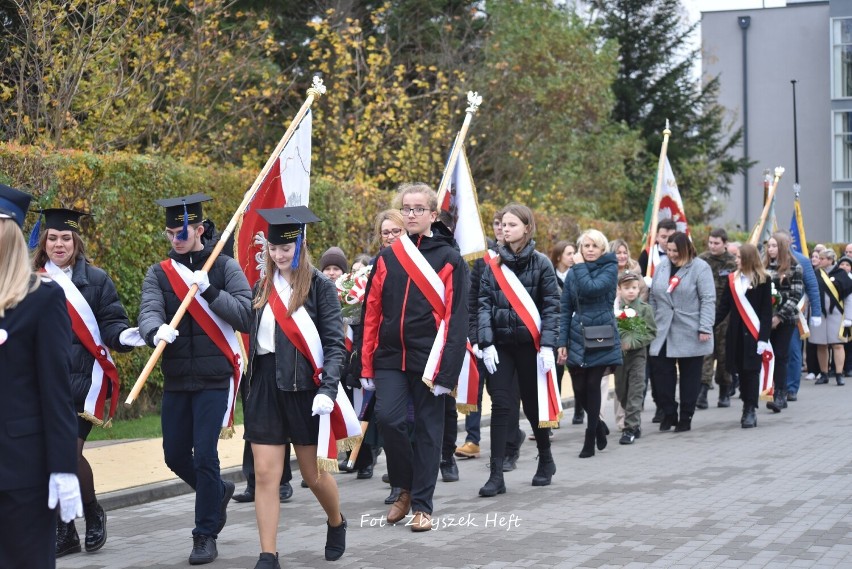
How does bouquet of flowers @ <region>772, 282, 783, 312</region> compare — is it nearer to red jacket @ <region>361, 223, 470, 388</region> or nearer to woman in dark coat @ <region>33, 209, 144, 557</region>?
red jacket @ <region>361, 223, 470, 388</region>

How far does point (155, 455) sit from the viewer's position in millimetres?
10742

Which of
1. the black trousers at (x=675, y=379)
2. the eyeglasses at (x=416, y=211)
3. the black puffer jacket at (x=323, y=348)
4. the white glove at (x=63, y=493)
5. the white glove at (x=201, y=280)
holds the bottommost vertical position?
the black trousers at (x=675, y=379)

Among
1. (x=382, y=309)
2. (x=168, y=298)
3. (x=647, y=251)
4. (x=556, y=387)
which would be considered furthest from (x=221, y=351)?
(x=647, y=251)

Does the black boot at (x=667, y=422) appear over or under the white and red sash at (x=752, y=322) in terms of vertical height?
under

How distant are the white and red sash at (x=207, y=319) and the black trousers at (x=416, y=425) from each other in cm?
96

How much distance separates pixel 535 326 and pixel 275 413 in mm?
2986

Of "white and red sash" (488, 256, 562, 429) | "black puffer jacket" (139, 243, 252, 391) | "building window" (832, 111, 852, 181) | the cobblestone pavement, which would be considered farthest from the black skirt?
"building window" (832, 111, 852, 181)

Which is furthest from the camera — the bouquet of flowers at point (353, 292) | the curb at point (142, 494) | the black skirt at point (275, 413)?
the bouquet of flowers at point (353, 292)

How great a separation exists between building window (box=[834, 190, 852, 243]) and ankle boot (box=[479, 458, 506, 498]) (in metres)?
47.4

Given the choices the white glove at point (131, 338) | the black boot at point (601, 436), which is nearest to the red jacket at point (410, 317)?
the white glove at point (131, 338)

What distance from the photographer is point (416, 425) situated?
7730 mm

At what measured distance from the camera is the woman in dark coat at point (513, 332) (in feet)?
29.7

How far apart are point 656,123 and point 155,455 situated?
31759mm

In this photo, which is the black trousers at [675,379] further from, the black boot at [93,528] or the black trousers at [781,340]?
the black boot at [93,528]
